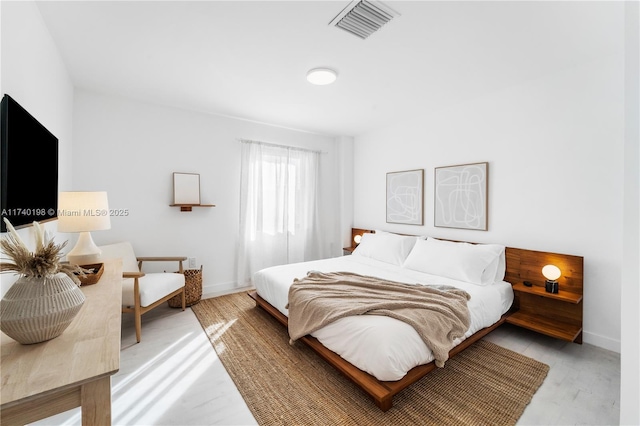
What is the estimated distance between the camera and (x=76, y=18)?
1.96m

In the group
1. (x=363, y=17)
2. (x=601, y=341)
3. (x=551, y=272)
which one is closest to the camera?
(x=363, y=17)

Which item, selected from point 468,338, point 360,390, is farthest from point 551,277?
point 360,390

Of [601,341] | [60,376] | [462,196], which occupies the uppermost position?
[462,196]

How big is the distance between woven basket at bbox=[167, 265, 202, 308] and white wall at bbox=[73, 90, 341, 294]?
340mm

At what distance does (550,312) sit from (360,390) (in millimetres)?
2096

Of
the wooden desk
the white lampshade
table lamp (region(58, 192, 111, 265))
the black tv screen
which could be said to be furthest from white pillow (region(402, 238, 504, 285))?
the black tv screen

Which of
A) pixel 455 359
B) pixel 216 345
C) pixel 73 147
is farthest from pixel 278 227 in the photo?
pixel 455 359

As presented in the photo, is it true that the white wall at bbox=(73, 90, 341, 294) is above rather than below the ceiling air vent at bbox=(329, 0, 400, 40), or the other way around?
below

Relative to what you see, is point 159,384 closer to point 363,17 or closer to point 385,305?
point 385,305

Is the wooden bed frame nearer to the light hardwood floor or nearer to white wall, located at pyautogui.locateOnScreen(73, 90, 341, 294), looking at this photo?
the light hardwood floor

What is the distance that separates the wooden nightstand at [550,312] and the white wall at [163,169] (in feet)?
11.6

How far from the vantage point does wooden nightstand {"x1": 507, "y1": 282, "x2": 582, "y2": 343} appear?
8.04 ft

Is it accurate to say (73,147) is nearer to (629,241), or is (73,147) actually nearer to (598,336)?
(629,241)

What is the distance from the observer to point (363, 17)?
1.92 m
